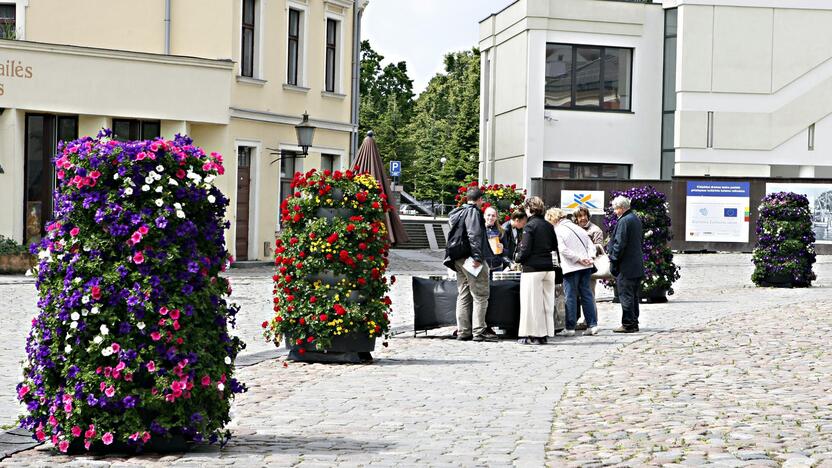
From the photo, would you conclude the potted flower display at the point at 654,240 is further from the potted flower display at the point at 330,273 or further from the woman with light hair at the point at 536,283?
the potted flower display at the point at 330,273

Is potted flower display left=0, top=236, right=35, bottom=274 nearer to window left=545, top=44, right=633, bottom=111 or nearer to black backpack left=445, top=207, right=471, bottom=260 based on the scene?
black backpack left=445, top=207, right=471, bottom=260

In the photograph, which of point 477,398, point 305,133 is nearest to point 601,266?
point 477,398

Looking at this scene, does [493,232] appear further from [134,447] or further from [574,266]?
[134,447]

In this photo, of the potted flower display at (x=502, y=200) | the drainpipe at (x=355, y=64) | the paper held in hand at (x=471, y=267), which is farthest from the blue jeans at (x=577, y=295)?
the drainpipe at (x=355, y=64)

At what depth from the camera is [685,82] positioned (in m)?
46.4

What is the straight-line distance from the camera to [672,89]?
47125 mm

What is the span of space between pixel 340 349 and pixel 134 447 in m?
5.36

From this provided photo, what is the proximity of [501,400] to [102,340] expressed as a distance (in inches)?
151

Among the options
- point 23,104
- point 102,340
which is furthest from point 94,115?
point 102,340

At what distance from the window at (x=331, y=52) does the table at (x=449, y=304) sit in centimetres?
1885

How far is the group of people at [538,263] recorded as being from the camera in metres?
15.3

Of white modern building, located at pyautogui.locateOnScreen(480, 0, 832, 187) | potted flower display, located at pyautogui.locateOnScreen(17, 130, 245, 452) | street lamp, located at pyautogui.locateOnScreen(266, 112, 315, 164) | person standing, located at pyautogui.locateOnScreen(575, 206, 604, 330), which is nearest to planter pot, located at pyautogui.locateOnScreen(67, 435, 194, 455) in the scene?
potted flower display, located at pyautogui.locateOnScreen(17, 130, 245, 452)

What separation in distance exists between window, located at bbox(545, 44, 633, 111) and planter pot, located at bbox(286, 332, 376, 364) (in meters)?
34.7

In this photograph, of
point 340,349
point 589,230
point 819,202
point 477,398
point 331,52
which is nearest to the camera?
point 477,398
